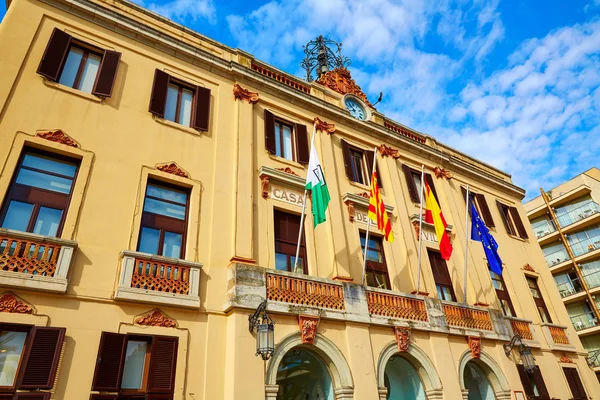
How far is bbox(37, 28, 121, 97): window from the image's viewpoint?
10.1m

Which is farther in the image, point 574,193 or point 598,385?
point 574,193

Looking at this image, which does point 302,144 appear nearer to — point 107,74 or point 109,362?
point 107,74

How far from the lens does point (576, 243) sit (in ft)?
103

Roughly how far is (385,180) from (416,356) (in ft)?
22.9

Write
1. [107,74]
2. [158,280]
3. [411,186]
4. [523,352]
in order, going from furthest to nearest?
[411,186] < [523,352] < [107,74] < [158,280]

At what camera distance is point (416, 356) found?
11688mm

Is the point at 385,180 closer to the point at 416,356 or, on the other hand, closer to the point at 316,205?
the point at 316,205

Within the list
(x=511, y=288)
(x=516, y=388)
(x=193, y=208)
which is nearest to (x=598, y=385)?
(x=511, y=288)

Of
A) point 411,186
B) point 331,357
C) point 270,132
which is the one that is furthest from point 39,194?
point 411,186

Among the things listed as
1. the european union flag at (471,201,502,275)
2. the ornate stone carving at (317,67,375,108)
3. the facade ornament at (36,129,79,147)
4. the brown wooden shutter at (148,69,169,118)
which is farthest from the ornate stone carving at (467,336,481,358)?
the facade ornament at (36,129,79,147)

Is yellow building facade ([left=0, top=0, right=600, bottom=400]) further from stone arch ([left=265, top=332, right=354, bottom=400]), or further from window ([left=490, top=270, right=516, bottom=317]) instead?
window ([left=490, top=270, right=516, bottom=317])

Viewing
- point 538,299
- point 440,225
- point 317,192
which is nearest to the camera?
point 317,192

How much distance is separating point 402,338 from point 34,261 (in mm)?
9490

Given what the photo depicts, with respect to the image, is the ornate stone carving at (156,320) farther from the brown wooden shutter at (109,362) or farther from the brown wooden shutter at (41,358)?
the brown wooden shutter at (41,358)
